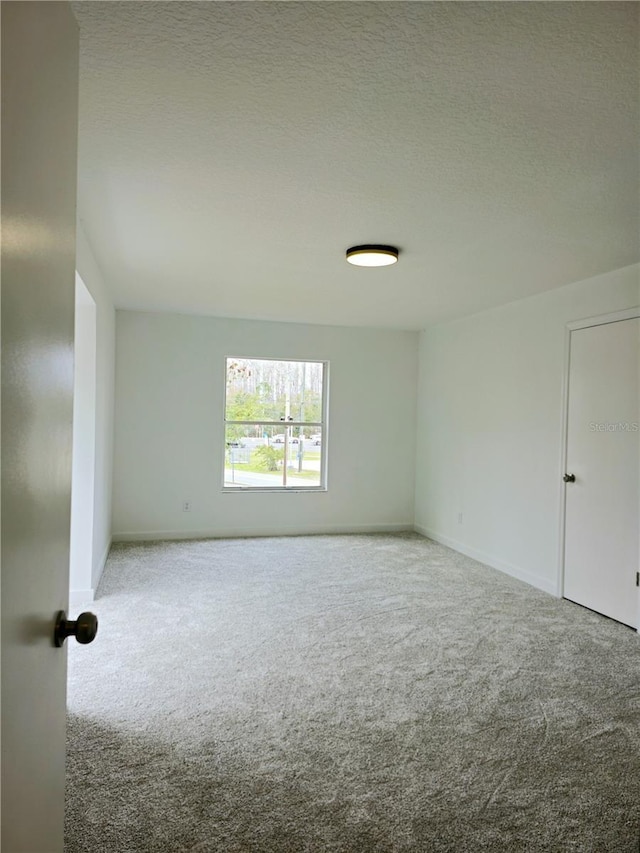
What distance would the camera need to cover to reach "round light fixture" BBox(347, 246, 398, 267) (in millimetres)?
3551

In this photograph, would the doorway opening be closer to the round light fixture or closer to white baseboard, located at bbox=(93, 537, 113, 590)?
white baseboard, located at bbox=(93, 537, 113, 590)

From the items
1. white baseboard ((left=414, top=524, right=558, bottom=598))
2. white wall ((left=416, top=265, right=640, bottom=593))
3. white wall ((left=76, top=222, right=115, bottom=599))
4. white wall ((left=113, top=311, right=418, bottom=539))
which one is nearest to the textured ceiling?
white wall ((left=76, top=222, right=115, bottom=599))

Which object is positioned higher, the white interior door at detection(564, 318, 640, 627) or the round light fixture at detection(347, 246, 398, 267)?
the round light fixture at detection(347, 246, 398, 267)

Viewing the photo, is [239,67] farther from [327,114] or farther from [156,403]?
[156,403]

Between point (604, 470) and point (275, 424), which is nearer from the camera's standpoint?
point (604, 470)

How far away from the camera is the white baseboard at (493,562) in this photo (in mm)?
4605

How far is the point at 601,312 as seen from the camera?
4.15 metres

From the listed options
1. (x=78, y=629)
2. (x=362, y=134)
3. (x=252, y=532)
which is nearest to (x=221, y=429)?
(x=252, y=532)

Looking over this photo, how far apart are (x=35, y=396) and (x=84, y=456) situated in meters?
3.65

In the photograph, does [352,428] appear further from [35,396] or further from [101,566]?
[35,396]

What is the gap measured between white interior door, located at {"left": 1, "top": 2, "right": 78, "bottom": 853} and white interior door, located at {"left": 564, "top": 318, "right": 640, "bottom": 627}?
3726 mm

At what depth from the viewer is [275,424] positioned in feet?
21.7

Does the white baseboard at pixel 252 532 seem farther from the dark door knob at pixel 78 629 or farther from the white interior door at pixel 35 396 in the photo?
the dark door knob at pixel 78 629

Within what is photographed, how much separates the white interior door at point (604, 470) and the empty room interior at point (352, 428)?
0.02 m
